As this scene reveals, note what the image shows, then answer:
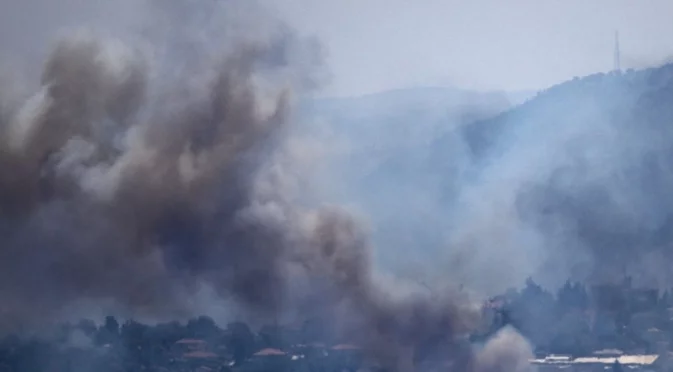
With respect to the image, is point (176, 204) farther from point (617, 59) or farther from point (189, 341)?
point (617, 59)

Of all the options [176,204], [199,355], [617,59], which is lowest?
[199,355]

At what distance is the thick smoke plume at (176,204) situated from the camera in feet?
15.6

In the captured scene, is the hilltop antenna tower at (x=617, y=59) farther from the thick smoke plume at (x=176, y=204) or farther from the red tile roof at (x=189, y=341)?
the red tile roof at (x=189, y=341)

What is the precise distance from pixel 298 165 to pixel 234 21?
2.80 feet

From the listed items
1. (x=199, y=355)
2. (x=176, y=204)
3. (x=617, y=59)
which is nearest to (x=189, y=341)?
(x=199, y=355)

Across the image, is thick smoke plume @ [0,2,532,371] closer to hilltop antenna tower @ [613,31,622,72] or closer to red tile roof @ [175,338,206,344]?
red tile roof @ [175,338,206,344]

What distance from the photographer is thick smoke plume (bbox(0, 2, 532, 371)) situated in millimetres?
4754

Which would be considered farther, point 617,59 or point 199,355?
point 617,59

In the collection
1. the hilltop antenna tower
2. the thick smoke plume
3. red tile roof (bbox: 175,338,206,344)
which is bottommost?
red tile roof (bbox: 175,338,206,344)

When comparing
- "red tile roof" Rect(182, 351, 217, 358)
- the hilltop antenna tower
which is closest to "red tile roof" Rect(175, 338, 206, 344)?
"red tile roof" Rect(182, 351, 217, 358)

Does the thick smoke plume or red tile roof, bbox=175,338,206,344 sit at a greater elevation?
the thick smoke plume

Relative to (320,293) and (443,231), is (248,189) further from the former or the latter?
(443,231)

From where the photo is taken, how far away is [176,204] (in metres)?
4.78

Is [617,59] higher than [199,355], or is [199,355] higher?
[617,59]
